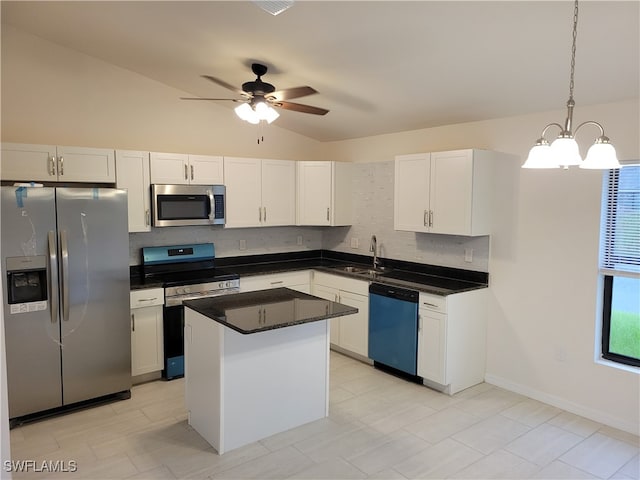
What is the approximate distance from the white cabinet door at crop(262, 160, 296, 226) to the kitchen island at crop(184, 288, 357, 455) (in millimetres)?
1843

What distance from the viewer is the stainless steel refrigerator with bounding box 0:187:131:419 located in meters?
3.29

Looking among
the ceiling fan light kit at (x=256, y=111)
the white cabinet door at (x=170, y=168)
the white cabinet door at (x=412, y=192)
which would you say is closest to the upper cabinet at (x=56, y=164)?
the white cabinet door at (x=170, y=168)

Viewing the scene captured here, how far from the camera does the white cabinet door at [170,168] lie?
434cm

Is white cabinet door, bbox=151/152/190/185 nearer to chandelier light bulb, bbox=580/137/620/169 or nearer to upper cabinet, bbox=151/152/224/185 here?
upper cabinet, bbox=151/152/224/185

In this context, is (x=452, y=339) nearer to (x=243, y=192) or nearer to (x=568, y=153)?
(x=568, y=153)

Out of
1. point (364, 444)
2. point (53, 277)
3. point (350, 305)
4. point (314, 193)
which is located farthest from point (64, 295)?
point (314, 193)

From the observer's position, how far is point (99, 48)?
4047mm

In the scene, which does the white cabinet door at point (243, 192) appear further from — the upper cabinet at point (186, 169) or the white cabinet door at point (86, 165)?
the white cabinet door at point (86, 165)

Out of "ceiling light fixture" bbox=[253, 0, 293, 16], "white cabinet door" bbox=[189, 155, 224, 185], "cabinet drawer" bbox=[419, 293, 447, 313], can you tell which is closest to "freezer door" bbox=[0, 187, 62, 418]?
"white cabinet door" bbox=[189, 155, 224, 185]

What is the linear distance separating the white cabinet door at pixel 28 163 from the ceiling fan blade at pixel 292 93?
198 centimetres

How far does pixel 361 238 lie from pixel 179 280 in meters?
2.20

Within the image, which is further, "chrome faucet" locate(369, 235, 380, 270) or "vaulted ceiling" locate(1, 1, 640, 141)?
"chrome faucet" locate(369, 235, 380, 270)

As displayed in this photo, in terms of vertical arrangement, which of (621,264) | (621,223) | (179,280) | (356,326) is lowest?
(356,326)

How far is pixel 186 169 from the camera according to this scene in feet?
14.8
